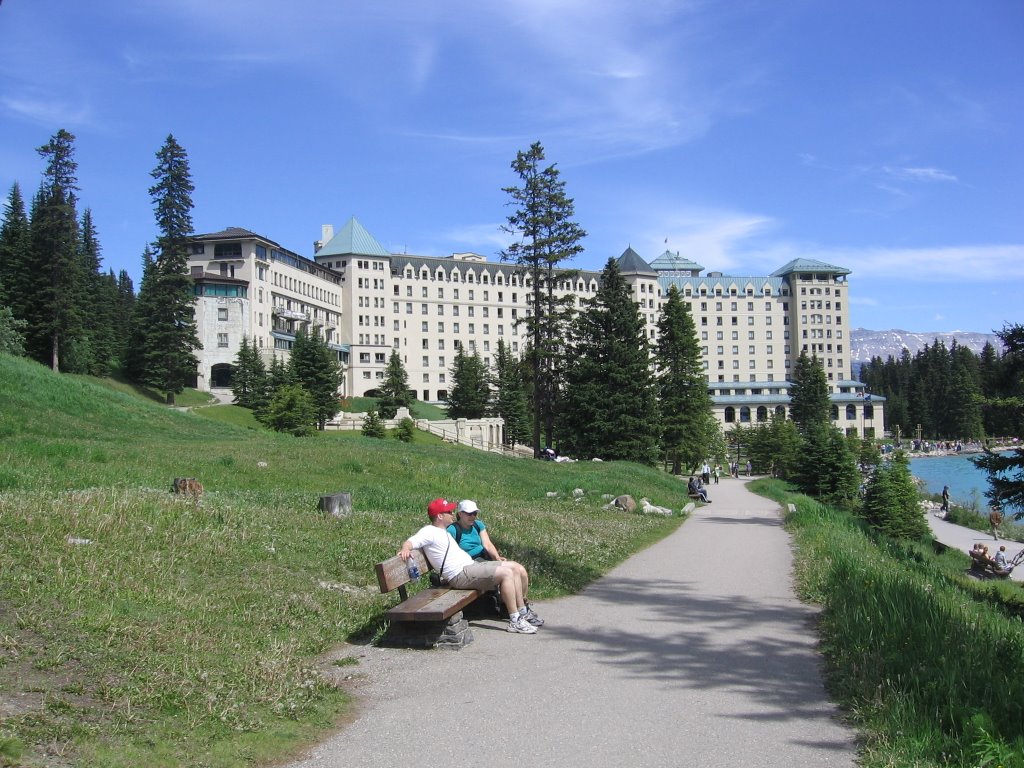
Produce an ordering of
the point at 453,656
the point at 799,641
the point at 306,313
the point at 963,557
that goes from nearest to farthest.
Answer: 1. the point at 453,656
2. the point at 799,641
3. the point at 963,557
4. the point at 306,313

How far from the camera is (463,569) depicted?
30.9ft

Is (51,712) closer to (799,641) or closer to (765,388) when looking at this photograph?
(799,641)

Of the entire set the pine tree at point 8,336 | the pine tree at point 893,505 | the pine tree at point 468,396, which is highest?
the pine tree at point 8,336

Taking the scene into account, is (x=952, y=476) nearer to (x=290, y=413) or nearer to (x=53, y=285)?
(x=290, y=413)

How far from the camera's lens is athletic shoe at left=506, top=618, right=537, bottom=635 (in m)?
9.05

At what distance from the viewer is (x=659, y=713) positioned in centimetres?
643

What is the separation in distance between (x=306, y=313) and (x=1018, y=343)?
92.0 metres

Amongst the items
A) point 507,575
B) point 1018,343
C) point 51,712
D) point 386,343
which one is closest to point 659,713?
point 507,575

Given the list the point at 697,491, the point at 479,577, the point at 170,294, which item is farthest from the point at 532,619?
the point at 170,294

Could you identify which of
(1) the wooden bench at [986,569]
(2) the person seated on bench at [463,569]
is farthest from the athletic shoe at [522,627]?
(1) the wooden bench at [986,569]

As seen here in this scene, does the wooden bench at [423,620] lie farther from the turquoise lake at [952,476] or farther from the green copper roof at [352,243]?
the green copper roof at [352,243]

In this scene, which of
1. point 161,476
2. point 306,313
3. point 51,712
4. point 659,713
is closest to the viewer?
point 51,712

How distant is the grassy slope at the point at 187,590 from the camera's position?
218 inches

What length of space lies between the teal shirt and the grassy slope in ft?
3.86
